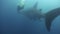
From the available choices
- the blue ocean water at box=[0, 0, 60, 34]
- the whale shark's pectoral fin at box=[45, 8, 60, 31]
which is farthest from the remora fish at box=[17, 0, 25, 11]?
the whale shark's pectoral fin at box=[45, 8, 60, 31]

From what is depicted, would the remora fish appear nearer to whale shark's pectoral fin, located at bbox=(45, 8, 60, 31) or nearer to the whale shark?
the whale shark

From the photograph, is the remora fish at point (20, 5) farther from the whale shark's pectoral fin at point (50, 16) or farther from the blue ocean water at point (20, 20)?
the whale shark's pectoral fin at point (50, 16)

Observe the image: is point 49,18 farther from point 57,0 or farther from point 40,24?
point 57,0

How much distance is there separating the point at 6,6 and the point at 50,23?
0.78m

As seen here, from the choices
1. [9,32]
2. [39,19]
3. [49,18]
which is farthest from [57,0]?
[9,32]

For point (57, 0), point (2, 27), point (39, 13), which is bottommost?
point (2, 27)

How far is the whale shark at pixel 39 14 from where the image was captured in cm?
133

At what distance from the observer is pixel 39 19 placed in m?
1.33

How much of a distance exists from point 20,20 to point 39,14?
1.08 feet

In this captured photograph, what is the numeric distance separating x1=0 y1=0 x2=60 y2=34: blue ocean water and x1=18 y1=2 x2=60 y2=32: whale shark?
5 centimetres

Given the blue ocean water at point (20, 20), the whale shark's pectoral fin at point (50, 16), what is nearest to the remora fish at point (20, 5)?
the blue ocean water at point (20, 20)

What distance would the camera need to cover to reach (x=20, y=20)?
133 centimetres

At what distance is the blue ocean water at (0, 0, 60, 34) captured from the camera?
1319 millimetres

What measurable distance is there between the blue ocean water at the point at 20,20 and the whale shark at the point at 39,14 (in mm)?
48
